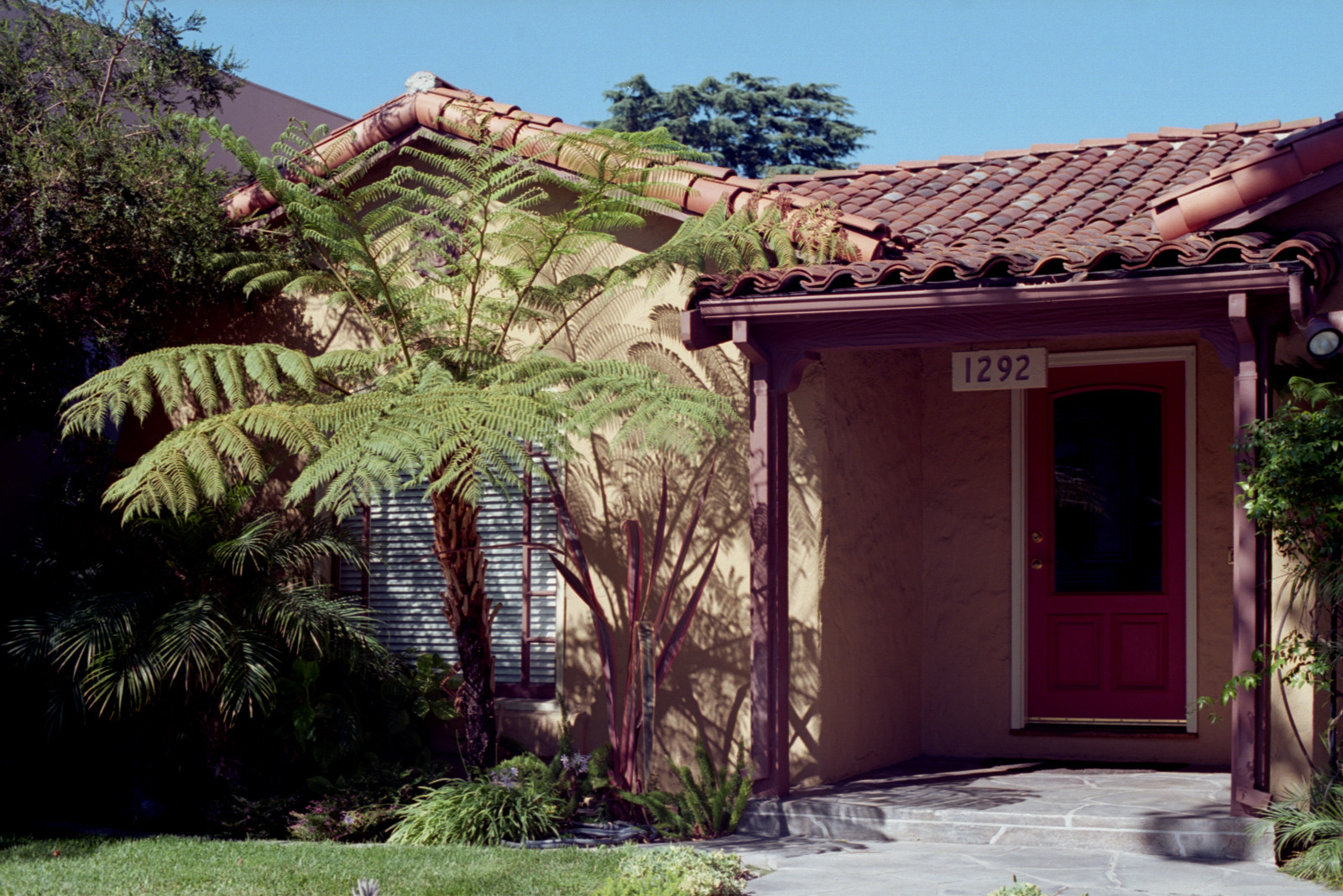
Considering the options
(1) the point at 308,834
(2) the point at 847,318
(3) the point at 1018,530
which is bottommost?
(1) the point at 308,834

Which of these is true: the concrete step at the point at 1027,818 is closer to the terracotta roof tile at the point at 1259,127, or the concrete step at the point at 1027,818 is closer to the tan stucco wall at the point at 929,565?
the tan stucco wall at the point at 929,565

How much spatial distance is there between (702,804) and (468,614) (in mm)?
1815

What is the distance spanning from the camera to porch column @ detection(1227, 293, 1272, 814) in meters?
6.05

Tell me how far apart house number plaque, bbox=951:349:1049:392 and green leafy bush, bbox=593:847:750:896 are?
3.10m

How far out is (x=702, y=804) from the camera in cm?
677

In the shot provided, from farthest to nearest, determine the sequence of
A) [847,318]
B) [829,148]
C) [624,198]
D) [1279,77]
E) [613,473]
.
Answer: [829,148] < [1279,77] < [613,473] < [624,198] < [847,318]

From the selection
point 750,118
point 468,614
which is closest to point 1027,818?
point 468,614

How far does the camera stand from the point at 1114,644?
→ 845 centimetres

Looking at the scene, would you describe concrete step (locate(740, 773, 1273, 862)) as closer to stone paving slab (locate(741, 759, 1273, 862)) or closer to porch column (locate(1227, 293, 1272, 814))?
stone paving slab (locate(741, 759, 1273, 862))

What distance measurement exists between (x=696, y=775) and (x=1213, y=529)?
3.68 metres

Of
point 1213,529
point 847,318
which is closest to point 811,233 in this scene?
point 847,318

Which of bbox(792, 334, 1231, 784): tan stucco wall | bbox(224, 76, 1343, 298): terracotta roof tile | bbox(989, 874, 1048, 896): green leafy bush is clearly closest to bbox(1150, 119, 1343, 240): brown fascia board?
bbox(224, 76, 1343, 298): terracotta roof tile

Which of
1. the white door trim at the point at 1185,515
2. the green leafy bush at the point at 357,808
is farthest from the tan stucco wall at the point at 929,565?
the green leafy bush at the point at 357,808

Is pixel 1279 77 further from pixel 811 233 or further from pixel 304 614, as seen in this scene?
pixel 304 614
